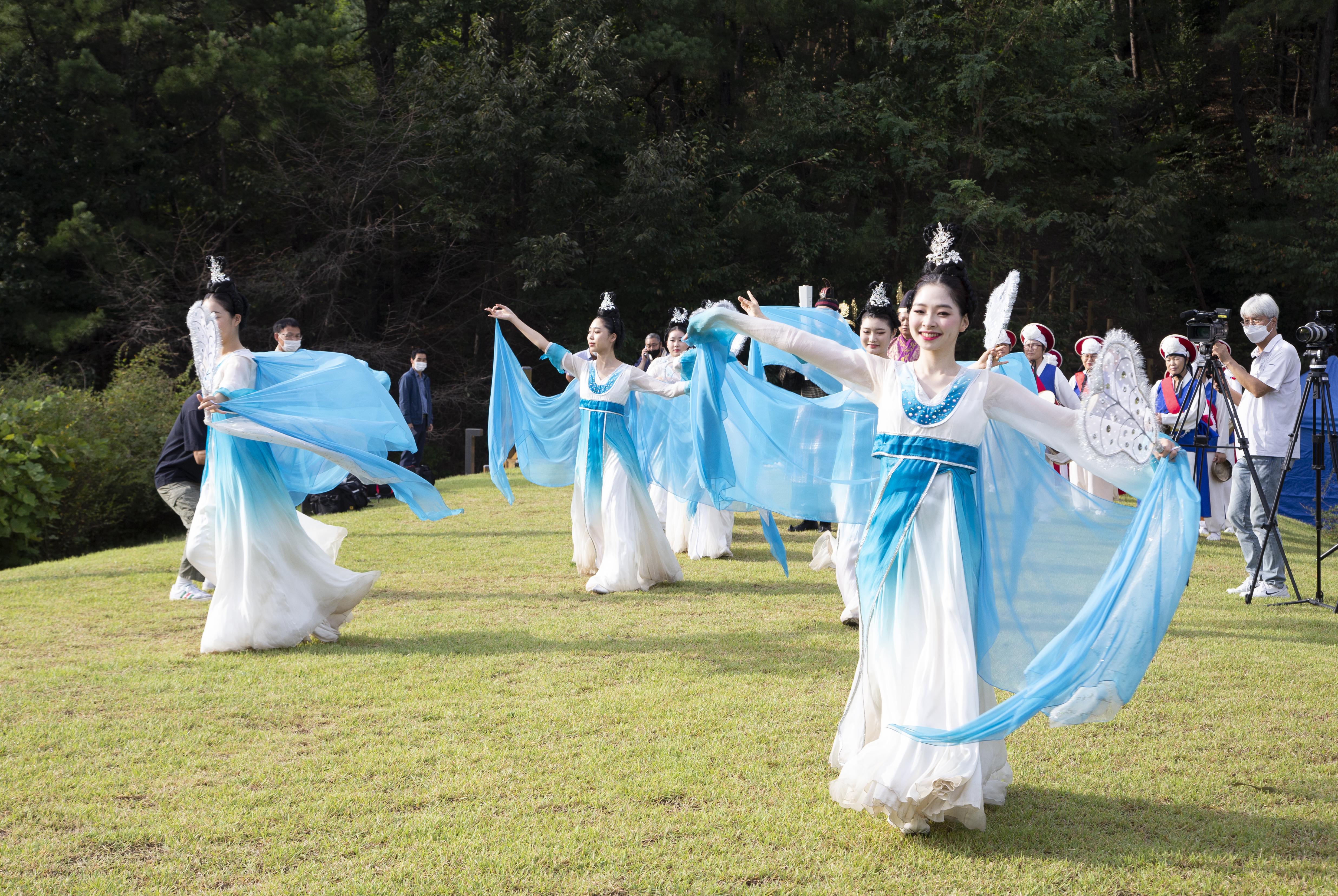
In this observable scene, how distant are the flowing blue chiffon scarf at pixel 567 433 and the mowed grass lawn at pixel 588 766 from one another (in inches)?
58.2

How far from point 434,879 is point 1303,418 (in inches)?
377

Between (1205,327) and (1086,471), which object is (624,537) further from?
(1086,471)

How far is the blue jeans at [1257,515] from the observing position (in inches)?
291

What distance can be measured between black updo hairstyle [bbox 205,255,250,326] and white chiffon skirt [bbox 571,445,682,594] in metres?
2.79

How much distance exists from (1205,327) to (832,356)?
12.3 ft

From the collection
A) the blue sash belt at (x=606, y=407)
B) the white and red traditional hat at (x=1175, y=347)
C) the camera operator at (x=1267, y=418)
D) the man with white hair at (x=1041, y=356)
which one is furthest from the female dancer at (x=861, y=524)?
the white and red traditional hat at (x=1175, y=347)

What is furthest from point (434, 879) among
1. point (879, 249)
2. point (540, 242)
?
point (879, 249)

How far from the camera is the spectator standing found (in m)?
7.57

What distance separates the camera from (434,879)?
10.5ft

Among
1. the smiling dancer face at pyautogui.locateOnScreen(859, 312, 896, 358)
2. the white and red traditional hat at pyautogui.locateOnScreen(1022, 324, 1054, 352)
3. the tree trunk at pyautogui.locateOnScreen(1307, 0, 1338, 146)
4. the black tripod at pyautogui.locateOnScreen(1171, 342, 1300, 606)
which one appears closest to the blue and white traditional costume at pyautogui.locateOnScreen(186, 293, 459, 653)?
the smiling dancer face at pyautogui.locateOnScreen(859, 312, 896, 358)

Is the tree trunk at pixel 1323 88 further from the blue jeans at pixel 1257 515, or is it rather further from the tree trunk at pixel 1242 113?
the blue jeans at pixel 1257 515

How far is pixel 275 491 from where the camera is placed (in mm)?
5941

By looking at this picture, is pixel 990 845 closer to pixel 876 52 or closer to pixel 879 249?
pixel 879 249

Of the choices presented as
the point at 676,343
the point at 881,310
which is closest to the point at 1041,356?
the point at 676,343
